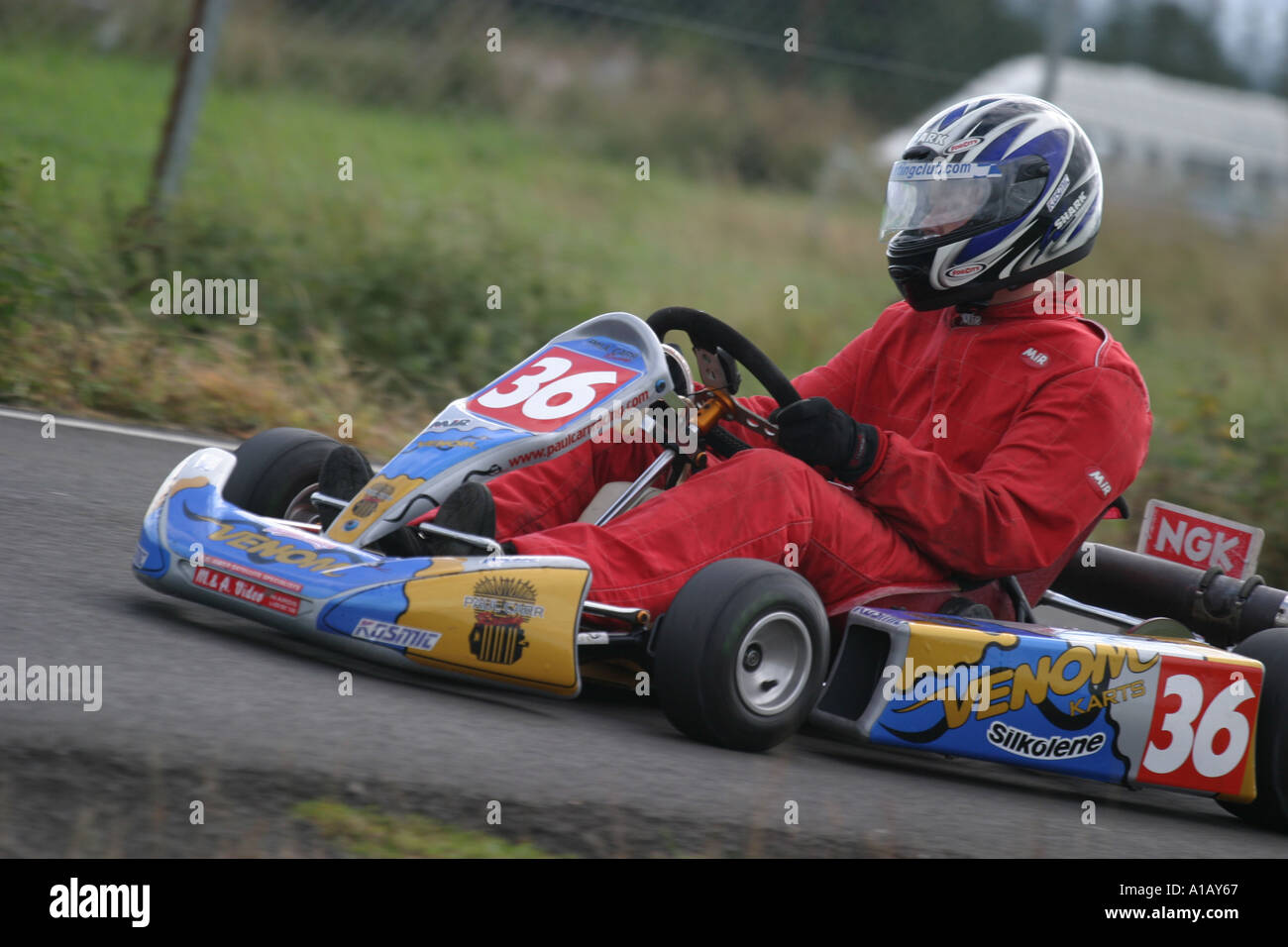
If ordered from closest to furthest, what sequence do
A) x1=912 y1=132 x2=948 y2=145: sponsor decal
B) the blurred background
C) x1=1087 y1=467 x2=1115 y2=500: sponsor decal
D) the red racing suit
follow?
the red racing suit < x1=1087 y1=467 x2=1115 y2=500: sponsor decal < x1=912 y1=132 x2=948 y2=145: sponsor decal < the blurred background

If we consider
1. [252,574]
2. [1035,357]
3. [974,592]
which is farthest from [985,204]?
[252,574]

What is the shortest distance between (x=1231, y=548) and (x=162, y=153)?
4.64m

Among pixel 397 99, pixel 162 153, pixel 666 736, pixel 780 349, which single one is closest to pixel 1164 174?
pixel 780 349

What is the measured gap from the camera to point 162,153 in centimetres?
681

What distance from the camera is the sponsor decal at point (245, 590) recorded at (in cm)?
309

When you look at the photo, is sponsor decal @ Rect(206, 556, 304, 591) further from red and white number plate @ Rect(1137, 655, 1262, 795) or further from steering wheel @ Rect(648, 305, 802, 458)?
red and white number plate @ Rect(1137, 655, 1262, 795)

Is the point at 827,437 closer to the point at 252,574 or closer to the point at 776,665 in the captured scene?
the point at 776,665

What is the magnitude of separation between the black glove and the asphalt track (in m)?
0.60

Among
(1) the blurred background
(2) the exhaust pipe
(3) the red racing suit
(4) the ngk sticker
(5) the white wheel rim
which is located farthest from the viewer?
(1) the blurred background

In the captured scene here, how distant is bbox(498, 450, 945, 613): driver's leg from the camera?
325 cm

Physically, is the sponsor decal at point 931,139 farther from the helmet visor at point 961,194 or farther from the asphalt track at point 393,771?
the asphalt track at point 393,771

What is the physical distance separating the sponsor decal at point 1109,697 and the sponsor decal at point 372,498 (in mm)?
1484

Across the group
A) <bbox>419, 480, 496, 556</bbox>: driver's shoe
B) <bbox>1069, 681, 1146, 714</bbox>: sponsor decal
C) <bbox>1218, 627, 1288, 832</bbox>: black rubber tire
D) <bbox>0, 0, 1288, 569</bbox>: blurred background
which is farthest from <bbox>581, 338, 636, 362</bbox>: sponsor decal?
<bbox>0, 0, 1288, 569</bbox>: blurred background

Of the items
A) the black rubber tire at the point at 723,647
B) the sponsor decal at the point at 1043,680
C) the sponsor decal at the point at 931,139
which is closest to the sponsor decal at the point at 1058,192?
the sponsor decal at the point at 931,139
